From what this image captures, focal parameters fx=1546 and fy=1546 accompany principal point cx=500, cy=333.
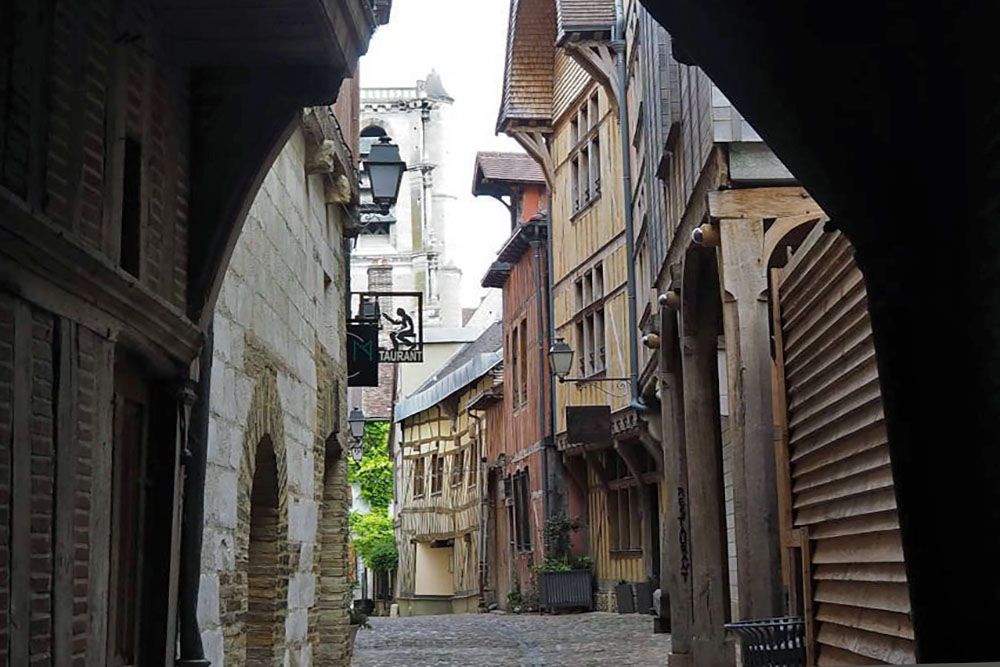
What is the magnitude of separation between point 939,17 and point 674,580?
10.1 metres

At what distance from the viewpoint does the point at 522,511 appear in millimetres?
30875

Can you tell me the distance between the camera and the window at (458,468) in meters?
39.8

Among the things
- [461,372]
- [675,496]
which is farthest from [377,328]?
[461,372]

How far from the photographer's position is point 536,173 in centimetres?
3234

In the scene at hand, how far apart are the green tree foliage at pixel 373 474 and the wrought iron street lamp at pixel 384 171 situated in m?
42.7

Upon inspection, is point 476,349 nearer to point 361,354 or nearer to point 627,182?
point 627,182

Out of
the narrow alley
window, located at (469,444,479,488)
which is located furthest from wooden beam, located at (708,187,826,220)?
window, located at (469,444,479,488)

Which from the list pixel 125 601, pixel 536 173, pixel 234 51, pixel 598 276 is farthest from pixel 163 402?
pixel 536 173

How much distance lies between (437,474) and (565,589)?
17291 mm

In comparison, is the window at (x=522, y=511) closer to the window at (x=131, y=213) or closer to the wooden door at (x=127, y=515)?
the wooden door at (x=127, y=515)

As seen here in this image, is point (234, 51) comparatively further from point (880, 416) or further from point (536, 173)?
point (536, 173)

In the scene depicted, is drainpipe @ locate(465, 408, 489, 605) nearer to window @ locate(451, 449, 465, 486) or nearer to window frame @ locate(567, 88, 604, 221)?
window @ locate(451, 449, 465, 486)

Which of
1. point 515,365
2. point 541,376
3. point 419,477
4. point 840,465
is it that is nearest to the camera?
point 840,465

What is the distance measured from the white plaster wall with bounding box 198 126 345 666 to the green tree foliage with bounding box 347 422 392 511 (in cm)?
4221
